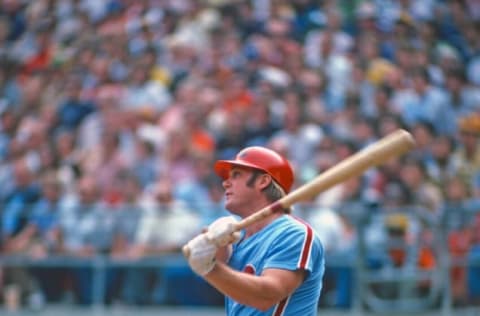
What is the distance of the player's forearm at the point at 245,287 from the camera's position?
516 centimetres

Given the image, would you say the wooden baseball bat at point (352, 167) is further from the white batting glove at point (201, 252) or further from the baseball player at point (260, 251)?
the baseball player at point (260, 251)

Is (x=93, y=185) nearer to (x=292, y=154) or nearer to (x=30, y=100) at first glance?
(x=292, y=154)

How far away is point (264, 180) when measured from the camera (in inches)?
229

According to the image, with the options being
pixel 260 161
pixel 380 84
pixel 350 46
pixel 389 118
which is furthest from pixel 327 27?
pixel 260 161

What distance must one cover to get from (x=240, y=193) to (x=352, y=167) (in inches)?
33.7

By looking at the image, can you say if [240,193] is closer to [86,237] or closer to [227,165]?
[227,165]

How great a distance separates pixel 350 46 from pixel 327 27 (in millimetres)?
406

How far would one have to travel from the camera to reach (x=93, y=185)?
11812 millimetres

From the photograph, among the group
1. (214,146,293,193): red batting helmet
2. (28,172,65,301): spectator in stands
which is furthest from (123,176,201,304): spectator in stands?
(214,146,293,193): red batting helmet

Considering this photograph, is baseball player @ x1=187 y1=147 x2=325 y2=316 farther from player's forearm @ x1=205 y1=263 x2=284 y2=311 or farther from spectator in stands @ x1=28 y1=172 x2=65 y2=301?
spectator in stands @ x1=28 y1=172 x2=65 y2=301

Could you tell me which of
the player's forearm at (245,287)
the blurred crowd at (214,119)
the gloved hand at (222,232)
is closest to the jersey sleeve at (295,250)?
the player's forearm at (245,287)

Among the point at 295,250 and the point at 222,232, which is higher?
the point at 222,232

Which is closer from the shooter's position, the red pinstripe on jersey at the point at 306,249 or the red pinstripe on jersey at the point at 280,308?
the red pinstripe on jersey at the point at 306,249

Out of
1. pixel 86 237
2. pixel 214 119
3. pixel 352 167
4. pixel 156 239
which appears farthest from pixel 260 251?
pixel 214 119
